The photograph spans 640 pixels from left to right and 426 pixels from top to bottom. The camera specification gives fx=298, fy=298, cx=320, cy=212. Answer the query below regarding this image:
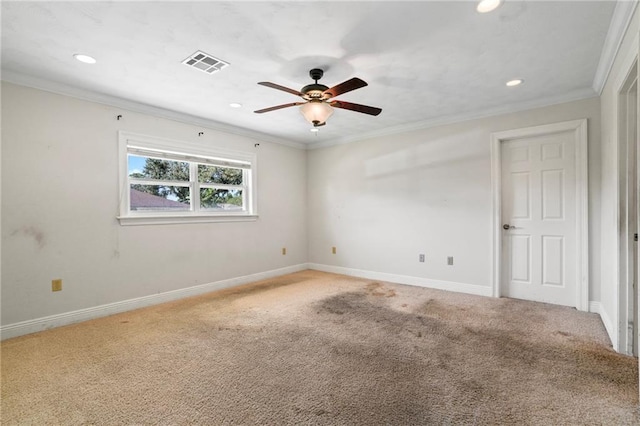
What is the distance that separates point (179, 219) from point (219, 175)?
94cm

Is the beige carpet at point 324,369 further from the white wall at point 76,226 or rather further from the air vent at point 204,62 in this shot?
the air vent at point 204,62

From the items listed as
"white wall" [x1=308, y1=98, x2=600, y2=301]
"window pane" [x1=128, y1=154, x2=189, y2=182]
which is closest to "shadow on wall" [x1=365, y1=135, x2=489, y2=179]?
"white wall" [x1=308, y1=98, x2=600, y2=301]

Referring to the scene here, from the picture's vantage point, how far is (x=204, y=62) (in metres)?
2.62

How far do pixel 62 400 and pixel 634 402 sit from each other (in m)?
3.43

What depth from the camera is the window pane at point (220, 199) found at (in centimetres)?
441

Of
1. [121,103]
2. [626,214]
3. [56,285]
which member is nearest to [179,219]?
[56,285]

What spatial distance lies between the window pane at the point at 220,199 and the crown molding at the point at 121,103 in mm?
913

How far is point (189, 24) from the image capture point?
208 cm

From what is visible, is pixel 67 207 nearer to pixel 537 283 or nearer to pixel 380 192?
pixel 380 192

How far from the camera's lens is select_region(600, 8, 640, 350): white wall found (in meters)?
2.19

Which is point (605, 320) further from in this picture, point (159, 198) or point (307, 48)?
point (159, 198)

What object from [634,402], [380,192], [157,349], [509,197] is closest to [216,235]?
[157,349]

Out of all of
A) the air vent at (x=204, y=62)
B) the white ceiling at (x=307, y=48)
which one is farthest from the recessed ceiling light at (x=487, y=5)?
the air vent at (x=204, y=62)

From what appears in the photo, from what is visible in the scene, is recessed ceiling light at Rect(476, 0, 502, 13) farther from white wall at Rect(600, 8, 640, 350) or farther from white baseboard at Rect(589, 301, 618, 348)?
white baseboard at Rect(589, 301, 618, 348)
